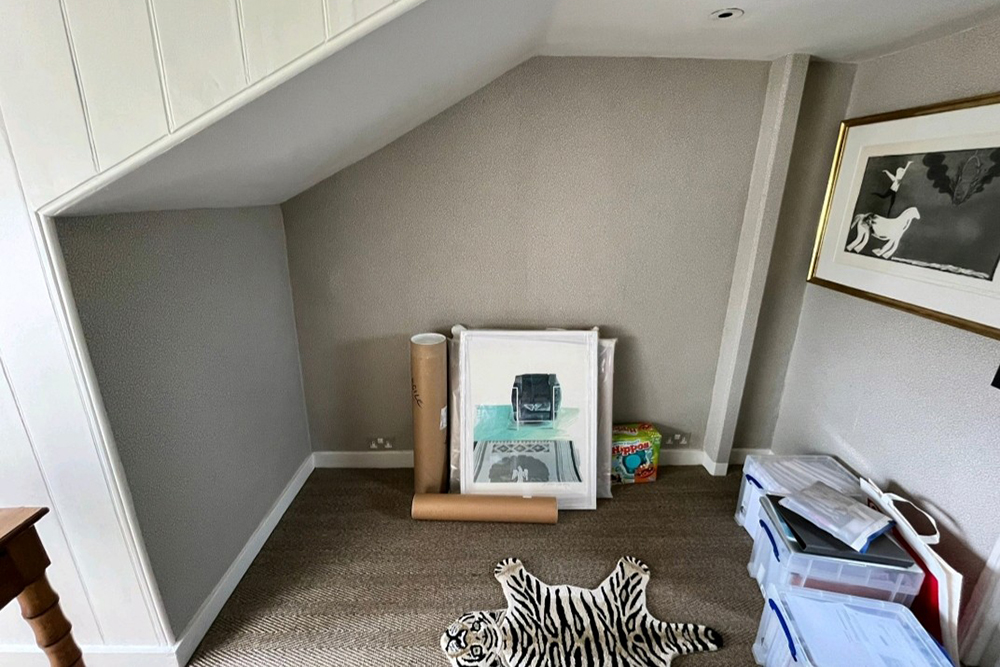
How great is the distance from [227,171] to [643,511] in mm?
2158

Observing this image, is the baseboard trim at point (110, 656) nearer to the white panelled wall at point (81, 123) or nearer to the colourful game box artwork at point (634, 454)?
the white panelled wall at point (81, 123)

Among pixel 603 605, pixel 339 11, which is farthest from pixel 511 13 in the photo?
pixel 603 605

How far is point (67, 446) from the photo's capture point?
3.83ft

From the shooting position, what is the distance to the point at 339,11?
850mm

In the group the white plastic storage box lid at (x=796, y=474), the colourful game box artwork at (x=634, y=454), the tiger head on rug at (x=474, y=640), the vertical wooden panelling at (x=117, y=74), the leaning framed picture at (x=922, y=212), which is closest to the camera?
the vertical wooden panelling at (x=117, y=74)

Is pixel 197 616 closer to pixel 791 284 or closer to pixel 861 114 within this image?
pixel 791 284

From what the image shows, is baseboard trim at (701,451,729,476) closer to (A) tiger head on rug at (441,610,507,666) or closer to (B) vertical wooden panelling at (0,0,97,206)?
(A) tiger head on rug at (441,610,507,666)

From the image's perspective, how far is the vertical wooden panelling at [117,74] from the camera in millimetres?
816

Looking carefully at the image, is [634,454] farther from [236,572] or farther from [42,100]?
[42,100]

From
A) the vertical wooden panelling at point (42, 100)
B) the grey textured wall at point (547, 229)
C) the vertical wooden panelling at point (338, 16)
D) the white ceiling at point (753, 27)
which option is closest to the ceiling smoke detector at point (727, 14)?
the white ceiling at point (753, 27)

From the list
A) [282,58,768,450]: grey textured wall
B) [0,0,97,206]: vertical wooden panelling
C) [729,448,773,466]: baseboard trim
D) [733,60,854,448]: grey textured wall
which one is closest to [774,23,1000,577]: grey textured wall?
[733,60,854,448]: grey textured wall

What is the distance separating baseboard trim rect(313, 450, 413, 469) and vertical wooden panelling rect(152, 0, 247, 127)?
189 cm

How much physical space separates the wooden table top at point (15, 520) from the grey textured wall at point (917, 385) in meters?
2.48

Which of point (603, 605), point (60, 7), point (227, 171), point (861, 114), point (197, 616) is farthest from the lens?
point (861, 114)
